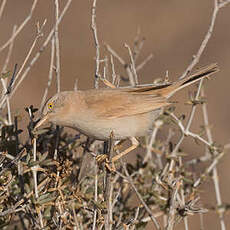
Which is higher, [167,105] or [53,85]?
[53,85]

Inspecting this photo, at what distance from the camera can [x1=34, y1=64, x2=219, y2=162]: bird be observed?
352 centimetres

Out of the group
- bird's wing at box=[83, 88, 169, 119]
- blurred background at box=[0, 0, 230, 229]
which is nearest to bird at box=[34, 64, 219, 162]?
bird's wing at box=[83, 88, 169, 119]

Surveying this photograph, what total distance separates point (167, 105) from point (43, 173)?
111 centimetres

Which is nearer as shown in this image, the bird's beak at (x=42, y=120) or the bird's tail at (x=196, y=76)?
the bird's beak at (x=42, y=120)

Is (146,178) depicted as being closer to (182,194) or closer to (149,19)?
(182,194)

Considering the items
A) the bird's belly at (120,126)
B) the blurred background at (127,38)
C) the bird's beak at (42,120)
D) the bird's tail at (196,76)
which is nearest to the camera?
the bird's beak at (42,120)

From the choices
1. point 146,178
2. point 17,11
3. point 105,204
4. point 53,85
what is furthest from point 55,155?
point 17,11

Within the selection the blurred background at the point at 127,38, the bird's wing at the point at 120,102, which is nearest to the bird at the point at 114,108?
the bird's wing at the point at 120,102

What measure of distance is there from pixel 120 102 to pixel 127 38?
27.7 ft

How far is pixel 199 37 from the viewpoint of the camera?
1208 cm

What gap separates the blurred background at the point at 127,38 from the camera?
11.2 metres

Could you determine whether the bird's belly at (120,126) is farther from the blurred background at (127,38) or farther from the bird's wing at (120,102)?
the blurred background at (127,38)

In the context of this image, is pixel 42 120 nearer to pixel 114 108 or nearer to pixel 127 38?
pixel 114 108

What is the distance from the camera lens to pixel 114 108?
374cm
